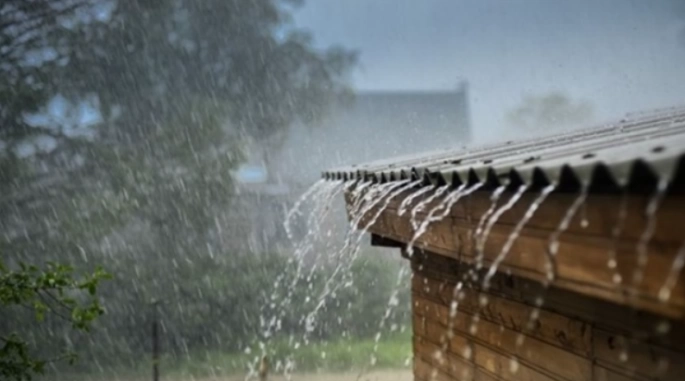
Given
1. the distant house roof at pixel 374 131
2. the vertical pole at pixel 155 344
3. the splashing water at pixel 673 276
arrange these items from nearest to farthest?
1. the splashing water at pixel 673 276
2. the vertical pole at pixel 155 344
3. the distant house roof at pixel 374 131

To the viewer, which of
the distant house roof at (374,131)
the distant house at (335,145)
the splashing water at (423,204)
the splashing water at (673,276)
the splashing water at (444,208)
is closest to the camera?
the splashing water at (673,276)

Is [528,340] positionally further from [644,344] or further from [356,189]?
[356,189]

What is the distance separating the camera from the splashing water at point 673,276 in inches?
30.7

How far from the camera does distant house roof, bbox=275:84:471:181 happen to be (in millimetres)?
9844

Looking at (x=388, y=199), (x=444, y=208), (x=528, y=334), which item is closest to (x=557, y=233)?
(x=444, y=208)

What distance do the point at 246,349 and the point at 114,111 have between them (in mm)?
3142

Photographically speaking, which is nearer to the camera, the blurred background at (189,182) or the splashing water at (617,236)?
the splashing water at (617,236)

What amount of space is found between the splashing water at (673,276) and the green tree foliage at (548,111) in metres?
11.4

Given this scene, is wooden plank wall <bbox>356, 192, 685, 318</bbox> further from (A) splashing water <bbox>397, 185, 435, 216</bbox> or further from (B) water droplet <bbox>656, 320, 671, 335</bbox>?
(A) splashing water <bbox>397, 185, 435, 216</bbox>

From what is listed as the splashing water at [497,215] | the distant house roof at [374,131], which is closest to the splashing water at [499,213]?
the splashing water at [497,215]

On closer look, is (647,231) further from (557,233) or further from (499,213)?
(499,213)

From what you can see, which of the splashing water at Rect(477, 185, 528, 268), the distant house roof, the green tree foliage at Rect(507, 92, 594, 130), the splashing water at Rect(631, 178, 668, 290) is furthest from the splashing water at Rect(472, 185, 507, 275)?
the green tree foliage at Rect(507, 92, 594, 130)

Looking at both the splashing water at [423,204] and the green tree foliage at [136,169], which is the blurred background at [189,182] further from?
the splashing water at [423,204]

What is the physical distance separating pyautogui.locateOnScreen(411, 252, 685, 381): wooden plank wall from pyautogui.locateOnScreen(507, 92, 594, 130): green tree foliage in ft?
32.5
